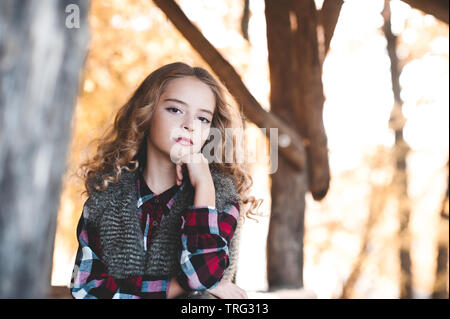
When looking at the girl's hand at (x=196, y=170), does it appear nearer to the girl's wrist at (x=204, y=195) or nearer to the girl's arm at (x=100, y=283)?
the girl's wrist at (x=204, y=195)

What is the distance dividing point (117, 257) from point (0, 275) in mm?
727

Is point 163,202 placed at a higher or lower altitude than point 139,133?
lower

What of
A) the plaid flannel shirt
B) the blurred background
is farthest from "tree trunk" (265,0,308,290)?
the plaid flannel shirt

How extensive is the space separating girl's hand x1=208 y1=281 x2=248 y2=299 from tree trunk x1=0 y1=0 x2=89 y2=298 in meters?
0.74

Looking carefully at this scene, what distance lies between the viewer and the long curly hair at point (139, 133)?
1.74m

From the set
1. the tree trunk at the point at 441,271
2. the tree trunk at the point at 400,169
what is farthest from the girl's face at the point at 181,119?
the tree trunk at the point at 400,169

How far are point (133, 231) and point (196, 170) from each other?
31cm

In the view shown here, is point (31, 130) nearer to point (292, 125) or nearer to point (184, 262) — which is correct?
point (184, 262)

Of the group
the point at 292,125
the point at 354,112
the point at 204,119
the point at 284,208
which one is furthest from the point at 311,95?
the point at 354,112

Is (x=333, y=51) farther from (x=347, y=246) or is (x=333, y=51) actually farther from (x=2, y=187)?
(x=2, y=187)

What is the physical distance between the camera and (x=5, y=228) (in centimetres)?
85

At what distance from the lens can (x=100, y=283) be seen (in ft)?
5.05

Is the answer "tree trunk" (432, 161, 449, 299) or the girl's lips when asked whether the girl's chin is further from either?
"tree trunk" (432, 161, 449, 299)
